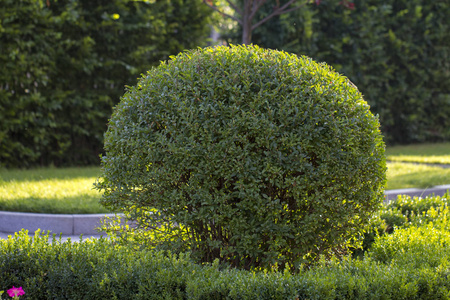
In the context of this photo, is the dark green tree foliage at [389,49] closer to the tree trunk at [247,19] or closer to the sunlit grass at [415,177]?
the tree trunk at [247,19]

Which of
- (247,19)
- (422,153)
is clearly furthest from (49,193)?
(422,153)

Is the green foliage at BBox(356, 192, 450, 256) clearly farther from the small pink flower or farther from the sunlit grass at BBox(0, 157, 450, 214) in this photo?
the small pink flower

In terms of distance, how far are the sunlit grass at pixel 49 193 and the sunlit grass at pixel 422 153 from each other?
6885 mm

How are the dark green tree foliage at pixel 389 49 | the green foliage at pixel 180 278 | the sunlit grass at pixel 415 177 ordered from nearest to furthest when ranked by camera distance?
the green foliage at pixel 180 278 → the sunlit grass at pixel 415 177 → the dark green tree foliage at pixel 389 49

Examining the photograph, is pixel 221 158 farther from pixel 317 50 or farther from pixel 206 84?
pixel 317 50

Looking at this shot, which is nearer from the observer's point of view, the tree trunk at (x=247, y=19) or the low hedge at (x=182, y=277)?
the low hedge at (x=182, y=277)

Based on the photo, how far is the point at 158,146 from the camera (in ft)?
11.8

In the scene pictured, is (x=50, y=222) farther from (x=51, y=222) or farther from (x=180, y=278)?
(x=180, y=278)

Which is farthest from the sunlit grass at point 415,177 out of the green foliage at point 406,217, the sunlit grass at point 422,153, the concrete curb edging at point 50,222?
the concrete curb edging at point 50,222

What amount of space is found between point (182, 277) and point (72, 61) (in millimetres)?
7664

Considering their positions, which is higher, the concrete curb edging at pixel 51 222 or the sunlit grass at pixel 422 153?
the sunlit grass at pixel 422 153

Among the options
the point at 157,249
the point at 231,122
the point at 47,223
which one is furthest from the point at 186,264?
the point at 47,223

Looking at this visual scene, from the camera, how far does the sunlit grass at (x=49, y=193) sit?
6.39 m

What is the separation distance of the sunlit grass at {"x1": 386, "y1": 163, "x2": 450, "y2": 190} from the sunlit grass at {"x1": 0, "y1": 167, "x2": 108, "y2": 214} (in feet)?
14.3
